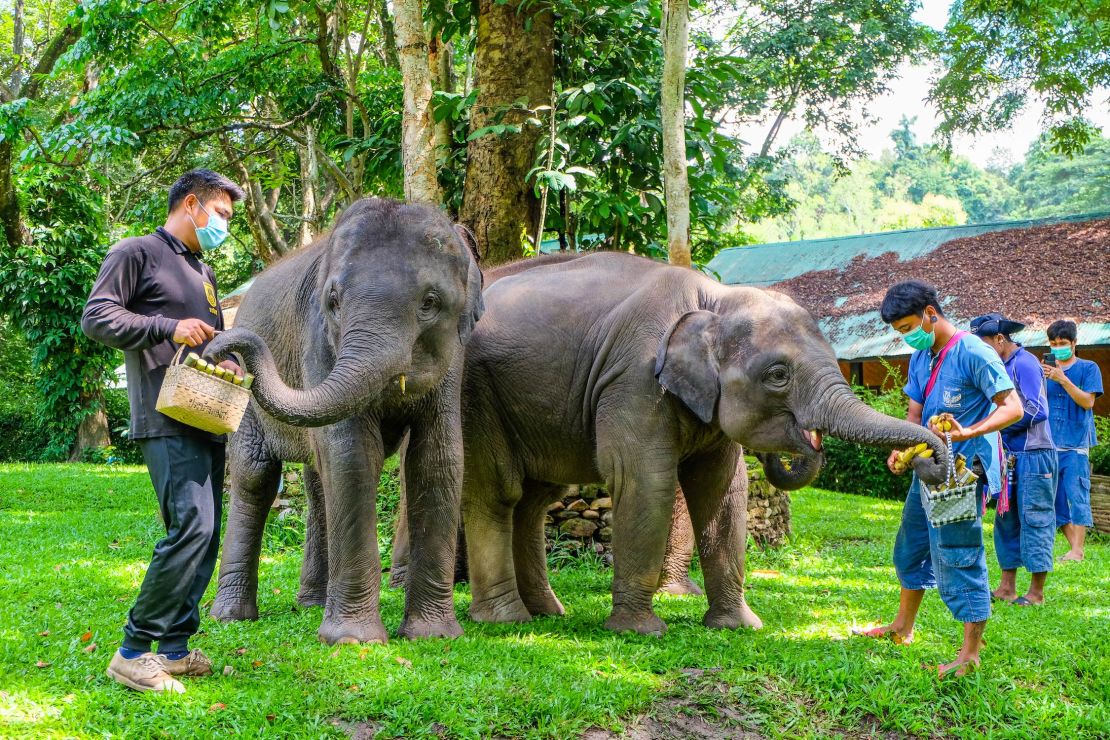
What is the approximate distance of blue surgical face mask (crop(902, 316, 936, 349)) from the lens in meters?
5.76

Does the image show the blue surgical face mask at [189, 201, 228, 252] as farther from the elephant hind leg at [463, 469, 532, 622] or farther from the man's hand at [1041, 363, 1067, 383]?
the man's hand at [1041, 363, 1067, 383]

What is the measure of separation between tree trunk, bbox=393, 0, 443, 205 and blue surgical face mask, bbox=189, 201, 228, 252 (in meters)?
3.69

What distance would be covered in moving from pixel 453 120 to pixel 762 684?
685 centimetres

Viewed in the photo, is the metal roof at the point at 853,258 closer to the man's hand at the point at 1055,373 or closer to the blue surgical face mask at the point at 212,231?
the man's hand at the point at 1055,373

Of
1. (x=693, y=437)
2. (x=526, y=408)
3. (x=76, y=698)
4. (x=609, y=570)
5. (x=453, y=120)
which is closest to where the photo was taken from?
(x=76, y=698)

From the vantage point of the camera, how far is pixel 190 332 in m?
4.56

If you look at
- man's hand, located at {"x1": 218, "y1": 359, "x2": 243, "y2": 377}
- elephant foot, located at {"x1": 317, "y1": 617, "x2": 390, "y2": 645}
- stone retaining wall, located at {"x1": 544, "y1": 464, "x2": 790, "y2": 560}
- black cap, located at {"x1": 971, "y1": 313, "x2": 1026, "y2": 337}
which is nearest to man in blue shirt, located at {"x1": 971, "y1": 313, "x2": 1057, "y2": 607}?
black cap, located at {"x1": 971, "y1": 313, "x2": 1026, "y2": 337}

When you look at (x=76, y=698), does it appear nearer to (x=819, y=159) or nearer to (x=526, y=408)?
(x=526, y=408)

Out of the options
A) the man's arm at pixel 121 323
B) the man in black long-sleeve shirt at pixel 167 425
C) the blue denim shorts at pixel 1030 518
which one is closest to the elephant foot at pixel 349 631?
the man in black long-sleeve shirt at pixel 167 425

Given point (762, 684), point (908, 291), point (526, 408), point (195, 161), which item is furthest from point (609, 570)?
point (195, 161)

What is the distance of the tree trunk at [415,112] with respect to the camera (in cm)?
874

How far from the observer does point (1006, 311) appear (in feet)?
A: 62.8

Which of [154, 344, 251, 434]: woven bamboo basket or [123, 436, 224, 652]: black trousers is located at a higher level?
[154, 344, 251, 434]: woven bamboo basket

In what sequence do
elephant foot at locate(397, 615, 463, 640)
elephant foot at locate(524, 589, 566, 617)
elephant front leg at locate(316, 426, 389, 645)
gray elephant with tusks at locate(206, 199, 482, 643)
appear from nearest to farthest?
gray elephant with tusks at locate(206, 199, 482, 643) → elephant front leg at locate(316, 426, 389, 645) → elephant foot at locate(397, 615, 463, 640) → elephant foot at locate(524, 589, 566, 617)
